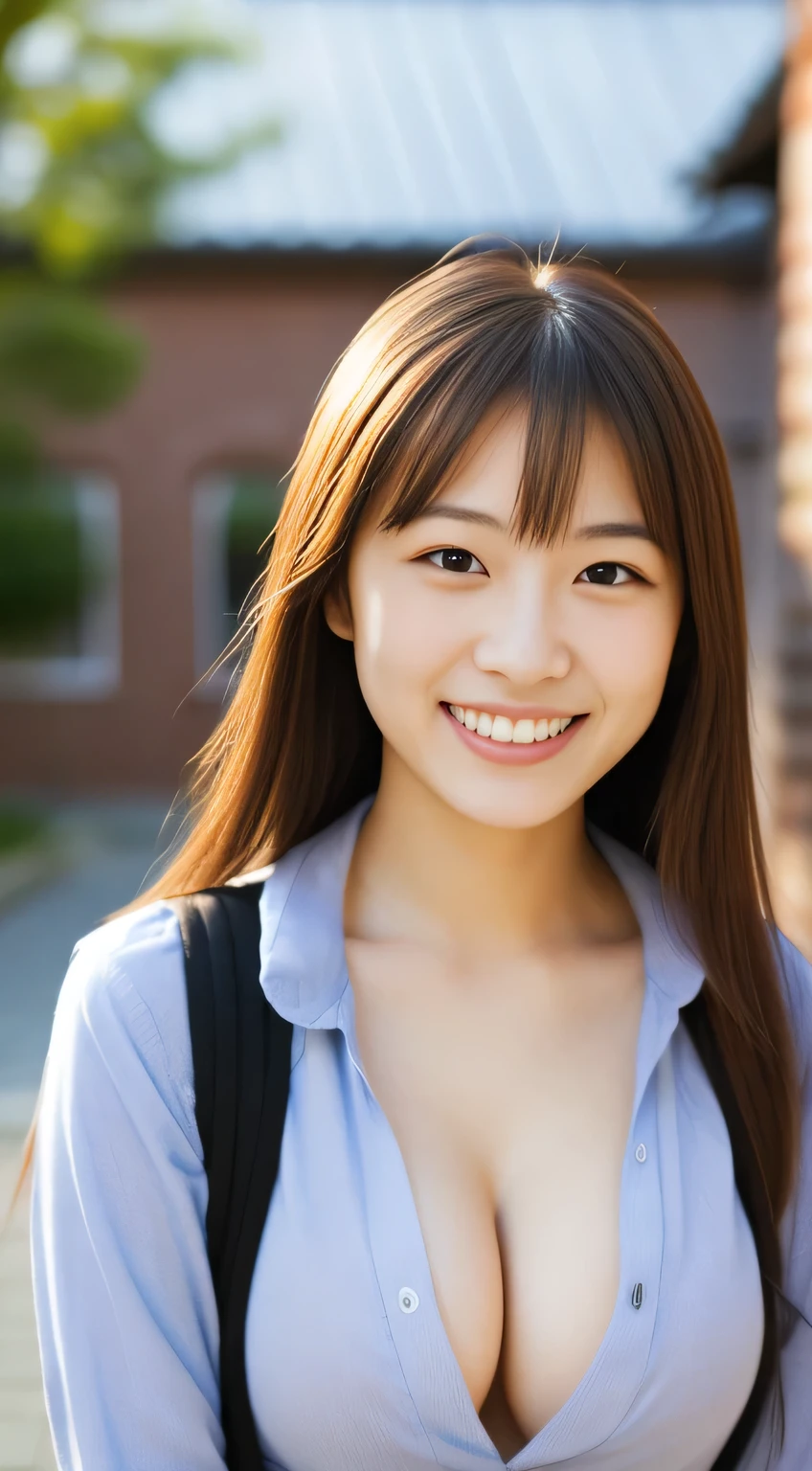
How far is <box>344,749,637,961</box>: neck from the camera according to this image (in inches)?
59.8

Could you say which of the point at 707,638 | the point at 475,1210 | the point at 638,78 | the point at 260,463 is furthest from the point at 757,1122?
the point at 638,78

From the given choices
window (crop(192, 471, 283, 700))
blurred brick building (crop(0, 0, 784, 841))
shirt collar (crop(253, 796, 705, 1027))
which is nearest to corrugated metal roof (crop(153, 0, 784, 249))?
blurred brick building (crop(0, 0, 784, 841))

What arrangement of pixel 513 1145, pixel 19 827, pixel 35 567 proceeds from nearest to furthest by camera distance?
pixel 513 1145, pixel 35 567, pixel 19 827

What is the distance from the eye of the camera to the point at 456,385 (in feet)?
4.11

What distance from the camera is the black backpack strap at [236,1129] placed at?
49.3 inches

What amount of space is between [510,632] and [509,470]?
140 millimetres

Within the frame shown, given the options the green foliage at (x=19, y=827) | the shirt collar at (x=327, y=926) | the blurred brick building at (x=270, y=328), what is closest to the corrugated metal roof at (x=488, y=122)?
the blurred brick building at (x=270, y=328)

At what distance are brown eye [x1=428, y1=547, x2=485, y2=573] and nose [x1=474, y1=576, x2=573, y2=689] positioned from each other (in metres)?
0.04

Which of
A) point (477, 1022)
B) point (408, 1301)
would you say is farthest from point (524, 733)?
point (408, 1301)

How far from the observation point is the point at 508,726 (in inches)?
51.3

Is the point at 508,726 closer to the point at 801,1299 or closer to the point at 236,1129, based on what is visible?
the point at 236,1129

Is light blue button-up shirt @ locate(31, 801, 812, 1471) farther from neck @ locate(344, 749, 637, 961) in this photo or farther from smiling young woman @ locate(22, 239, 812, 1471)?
neck @ locate(344, 749, 637, 961)

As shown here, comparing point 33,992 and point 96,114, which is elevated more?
point 96,114

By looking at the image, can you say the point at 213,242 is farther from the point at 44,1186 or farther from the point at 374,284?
the point at 44,1186
